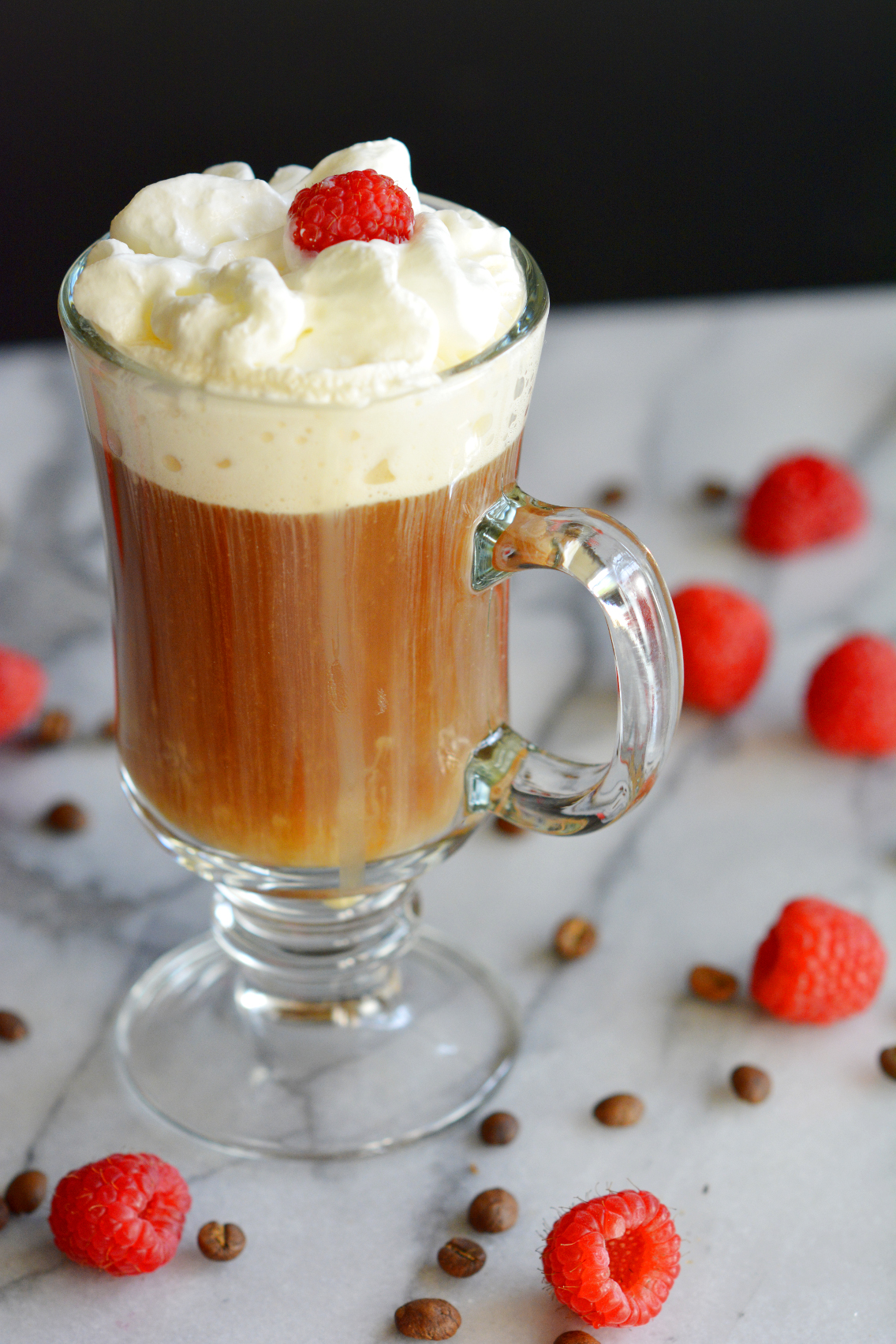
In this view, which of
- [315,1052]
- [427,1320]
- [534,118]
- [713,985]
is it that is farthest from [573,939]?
[534,118]

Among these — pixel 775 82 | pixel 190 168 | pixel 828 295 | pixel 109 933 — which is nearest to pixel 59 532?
pixel 109 933

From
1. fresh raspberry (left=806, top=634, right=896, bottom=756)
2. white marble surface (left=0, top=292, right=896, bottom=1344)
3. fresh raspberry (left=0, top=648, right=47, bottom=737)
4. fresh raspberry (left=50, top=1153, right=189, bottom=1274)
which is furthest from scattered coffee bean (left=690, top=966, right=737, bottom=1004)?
fresh raspberry (left=0, top=648, right=47, bottom=737)

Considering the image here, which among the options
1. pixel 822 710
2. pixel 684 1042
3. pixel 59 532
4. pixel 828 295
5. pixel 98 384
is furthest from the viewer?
pixel 828 295

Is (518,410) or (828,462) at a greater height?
(518,410)

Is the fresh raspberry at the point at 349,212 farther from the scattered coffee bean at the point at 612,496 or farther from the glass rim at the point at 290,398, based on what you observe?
the scattered coffee bean at the point at 612,496

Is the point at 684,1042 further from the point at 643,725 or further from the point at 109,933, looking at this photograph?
the point at 109,933

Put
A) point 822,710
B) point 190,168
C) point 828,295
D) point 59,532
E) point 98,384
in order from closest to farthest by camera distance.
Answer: point 98,384 < point 822,710 < point 59,532 < point 828,295 < point 190,168

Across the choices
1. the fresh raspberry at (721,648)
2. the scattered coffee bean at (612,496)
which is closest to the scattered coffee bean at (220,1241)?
the fresh raspberry at (721,648)
